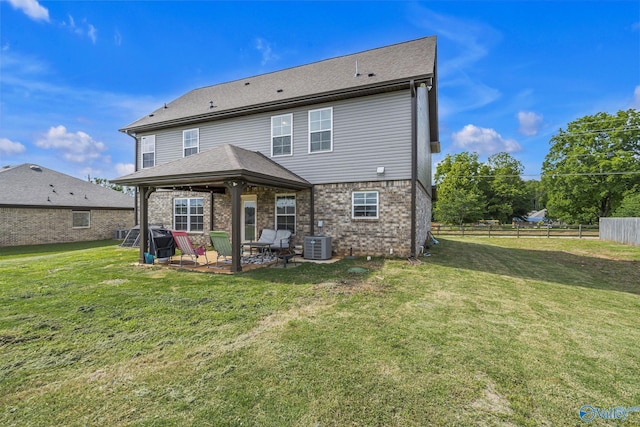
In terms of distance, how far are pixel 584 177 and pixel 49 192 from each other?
44.7 m

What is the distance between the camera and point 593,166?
92.4 feet

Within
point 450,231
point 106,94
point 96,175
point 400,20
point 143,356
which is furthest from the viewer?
point 96,175

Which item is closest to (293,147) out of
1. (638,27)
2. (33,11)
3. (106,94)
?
(33,11)

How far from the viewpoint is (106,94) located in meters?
15.8

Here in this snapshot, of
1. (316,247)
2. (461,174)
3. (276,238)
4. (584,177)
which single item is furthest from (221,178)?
(461,174)

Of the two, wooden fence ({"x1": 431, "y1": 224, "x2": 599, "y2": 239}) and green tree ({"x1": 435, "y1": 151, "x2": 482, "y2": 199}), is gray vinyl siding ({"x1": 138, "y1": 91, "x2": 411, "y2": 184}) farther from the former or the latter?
green tree ({"x1": 435, "y1": 151, "x2": 482, "y2": 199})

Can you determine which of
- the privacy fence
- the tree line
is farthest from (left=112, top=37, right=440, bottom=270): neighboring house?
the tree line

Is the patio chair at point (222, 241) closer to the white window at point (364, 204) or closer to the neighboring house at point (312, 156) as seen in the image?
the neighboring house at point (312, 156)

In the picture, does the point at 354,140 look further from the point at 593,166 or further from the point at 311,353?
the point at 593,166

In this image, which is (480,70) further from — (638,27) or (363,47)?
(363,47)

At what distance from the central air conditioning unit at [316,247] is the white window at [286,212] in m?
1.48

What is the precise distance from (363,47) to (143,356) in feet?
47.0

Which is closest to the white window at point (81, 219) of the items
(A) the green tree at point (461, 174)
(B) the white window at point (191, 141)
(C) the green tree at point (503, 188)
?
(B) the white window at point (191, 141)

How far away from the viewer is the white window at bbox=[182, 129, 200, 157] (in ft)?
41.8
